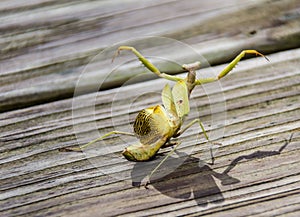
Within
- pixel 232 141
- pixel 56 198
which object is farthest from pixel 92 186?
pixel 232 141

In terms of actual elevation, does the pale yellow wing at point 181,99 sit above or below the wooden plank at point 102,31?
below

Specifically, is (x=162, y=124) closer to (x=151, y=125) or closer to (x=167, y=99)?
(x=151, y=125)

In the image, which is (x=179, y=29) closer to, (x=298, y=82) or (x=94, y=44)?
(x=94, y=44)

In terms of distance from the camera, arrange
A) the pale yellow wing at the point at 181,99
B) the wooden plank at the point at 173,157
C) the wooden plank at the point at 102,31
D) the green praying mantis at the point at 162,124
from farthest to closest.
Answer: the wooden plank at the point at 102,31 < the pale yellow wing at the point at 181,99 < the green praying mantis at the point at 162,124 < the wooden plank at the point at 173,157

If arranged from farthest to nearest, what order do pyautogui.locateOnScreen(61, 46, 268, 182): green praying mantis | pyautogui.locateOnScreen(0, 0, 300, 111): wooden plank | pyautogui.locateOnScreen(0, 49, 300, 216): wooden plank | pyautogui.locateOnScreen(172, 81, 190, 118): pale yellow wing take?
pyautogui.locateOnScreen(0, 0, 300, 111): wooden plank
pyautogui.locateOnScreen(172, 81, 190, 118): pale yellow wing
pyautogui.locateOnScreen(61, 46, 268, 182): green praying mantis
pyautogui.locateOnScreen(0, 49, 300, 216): wooden plank

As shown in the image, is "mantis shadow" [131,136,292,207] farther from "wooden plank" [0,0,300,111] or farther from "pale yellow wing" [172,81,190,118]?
"wooden plank" [0,0,300,111]

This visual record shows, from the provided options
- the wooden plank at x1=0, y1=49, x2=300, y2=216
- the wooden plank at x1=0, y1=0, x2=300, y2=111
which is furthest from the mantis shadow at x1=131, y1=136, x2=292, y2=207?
the wooden plank at x1=0, y1=0, x2=300, y2=111

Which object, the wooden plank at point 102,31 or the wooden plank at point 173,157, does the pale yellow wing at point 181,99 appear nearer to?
the wooden plank at point 173,157

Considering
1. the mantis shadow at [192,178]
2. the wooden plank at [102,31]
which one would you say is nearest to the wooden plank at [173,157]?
the mantis shadow at [192,178]
